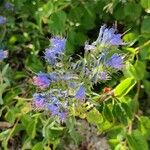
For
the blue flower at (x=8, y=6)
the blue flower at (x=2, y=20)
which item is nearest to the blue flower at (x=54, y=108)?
the blue flower at (x=2, y=20)

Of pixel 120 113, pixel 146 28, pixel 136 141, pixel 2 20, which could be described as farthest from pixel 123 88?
pixel 2 20

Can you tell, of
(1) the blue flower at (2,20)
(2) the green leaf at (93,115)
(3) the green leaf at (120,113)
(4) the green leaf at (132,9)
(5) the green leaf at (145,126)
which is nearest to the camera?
(2) the green leaf at (93,115)

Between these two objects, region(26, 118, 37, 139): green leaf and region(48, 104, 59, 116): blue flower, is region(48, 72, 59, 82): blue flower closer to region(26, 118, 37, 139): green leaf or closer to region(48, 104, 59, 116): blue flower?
region(48, 104, 59, 116): blue flower

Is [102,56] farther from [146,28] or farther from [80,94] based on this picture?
[146,28]

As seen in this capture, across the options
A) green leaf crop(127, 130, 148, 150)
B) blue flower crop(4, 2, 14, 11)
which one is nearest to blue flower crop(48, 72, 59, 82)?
green leaf crop(127, 130, 148, 150)

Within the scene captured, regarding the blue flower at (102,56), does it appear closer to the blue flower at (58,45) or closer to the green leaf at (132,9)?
the blue flower at (58,45)

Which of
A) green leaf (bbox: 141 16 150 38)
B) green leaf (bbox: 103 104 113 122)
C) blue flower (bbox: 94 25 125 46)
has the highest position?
blue flower (bbox: 94 25 125 46)

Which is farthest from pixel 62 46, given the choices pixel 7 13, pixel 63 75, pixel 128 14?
pixel 7 13

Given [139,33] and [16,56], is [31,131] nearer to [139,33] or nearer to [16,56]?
[139,33]
